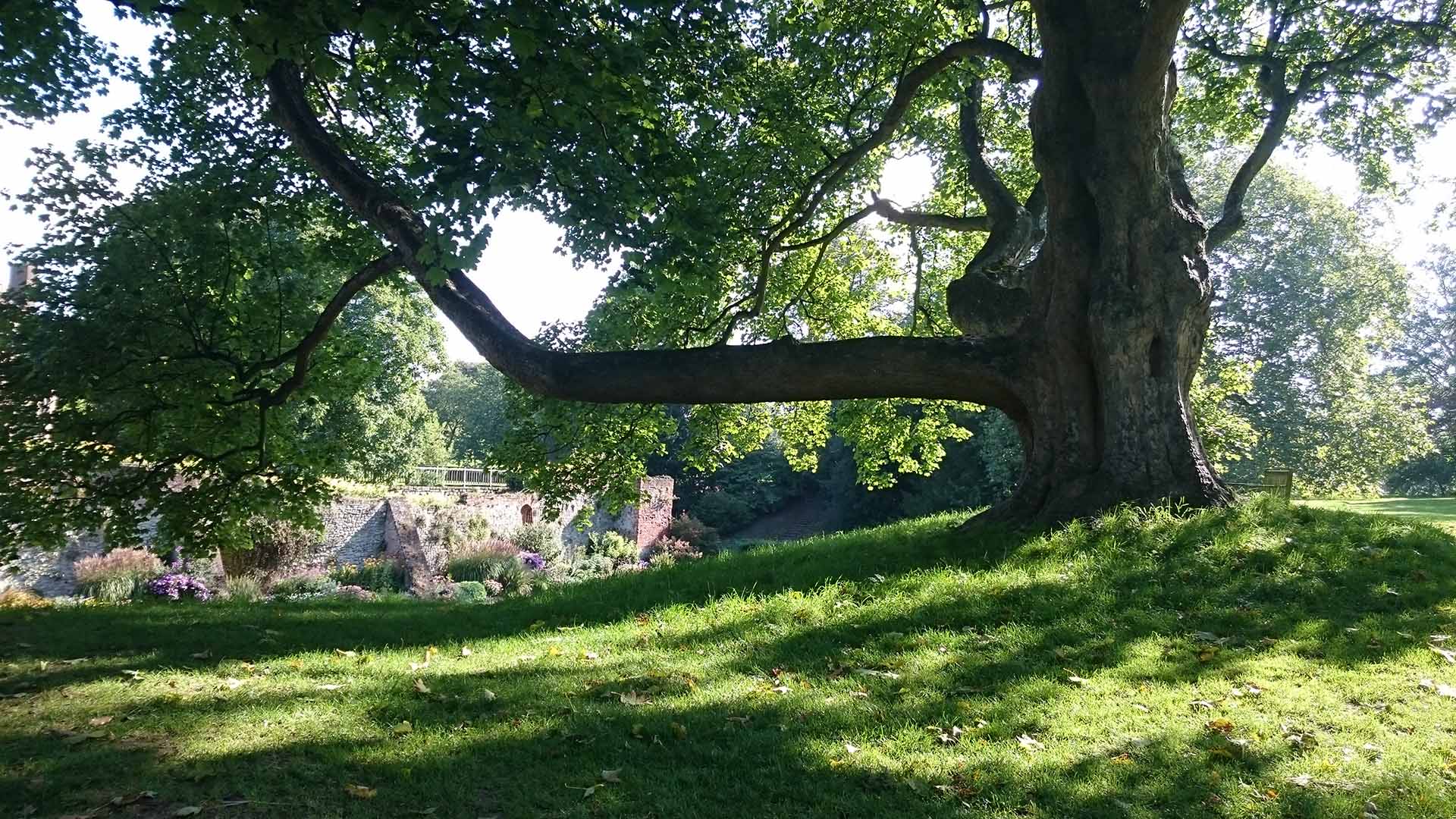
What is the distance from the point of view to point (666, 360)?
837 centimetres

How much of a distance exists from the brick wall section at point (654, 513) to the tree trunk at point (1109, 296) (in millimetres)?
25165

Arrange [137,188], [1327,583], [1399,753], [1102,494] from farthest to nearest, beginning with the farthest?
[137,188]
[1102,494]
[1327,583]
[1399,753]

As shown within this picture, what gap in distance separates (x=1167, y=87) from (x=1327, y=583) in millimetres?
5200

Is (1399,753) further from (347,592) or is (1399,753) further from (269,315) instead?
(347,592)

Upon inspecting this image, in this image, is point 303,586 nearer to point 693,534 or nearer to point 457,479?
point 693,534

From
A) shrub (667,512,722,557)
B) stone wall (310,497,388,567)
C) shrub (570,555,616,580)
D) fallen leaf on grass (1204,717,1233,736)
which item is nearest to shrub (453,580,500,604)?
stone wall (310,497,388,567)

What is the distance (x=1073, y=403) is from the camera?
27.6 feet

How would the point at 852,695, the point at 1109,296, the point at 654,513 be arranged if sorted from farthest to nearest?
the point at 654,513, the point at 1109,296, the point at 852,695

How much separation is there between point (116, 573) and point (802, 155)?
1505 cm

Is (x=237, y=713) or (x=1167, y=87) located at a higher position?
(x=1167, y=87)

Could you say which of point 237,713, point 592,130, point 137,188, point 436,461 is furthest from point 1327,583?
point 436,461

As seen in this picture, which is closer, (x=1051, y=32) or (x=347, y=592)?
(x=1051, y=32)

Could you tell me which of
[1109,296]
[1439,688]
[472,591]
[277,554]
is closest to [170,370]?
[1109,296]

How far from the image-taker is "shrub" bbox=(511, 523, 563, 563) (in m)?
27.8
